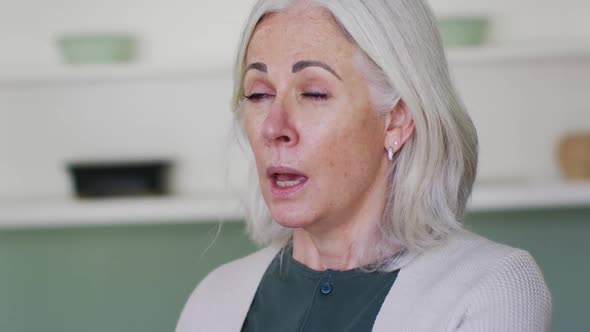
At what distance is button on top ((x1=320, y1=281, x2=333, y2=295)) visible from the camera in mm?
1482

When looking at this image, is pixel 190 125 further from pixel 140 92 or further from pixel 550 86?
pixel 550 86

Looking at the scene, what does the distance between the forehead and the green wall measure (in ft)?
6.37

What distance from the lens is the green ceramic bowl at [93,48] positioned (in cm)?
311

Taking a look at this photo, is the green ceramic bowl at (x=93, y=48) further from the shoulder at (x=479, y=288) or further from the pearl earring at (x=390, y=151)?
the shoulder at (x=479, y=288)

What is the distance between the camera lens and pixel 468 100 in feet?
10.6

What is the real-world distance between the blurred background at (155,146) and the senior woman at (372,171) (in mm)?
1555

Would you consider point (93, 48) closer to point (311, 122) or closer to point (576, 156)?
point (576, 156)

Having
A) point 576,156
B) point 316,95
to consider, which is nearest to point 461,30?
point 576,156

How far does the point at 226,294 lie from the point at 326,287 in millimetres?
244

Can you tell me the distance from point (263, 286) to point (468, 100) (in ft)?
5.95

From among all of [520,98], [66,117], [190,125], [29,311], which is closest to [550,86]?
[520,98]

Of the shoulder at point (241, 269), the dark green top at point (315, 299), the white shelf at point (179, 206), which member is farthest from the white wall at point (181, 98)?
the dark green top at point (315, 299)

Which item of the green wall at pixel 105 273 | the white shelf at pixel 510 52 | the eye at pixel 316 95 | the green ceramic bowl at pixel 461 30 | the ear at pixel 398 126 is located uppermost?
the green ceramic bowl at pixel 461 30

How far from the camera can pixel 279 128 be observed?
138 cm
